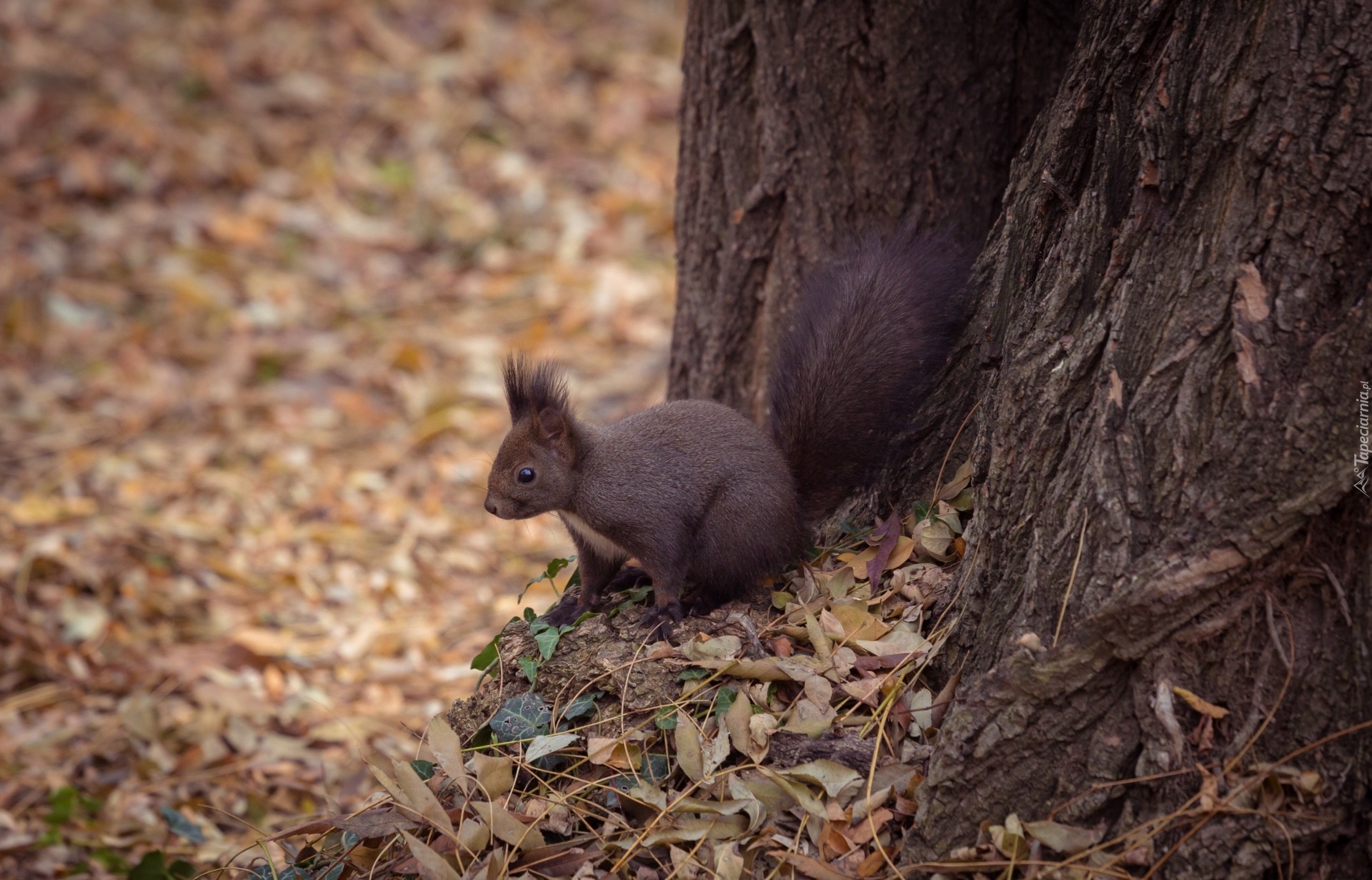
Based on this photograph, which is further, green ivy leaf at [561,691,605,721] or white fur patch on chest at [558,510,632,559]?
white fur patch on chest at [558,510,632,559]

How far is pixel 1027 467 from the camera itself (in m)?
2.01

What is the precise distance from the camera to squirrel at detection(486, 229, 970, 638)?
2596 millimetres

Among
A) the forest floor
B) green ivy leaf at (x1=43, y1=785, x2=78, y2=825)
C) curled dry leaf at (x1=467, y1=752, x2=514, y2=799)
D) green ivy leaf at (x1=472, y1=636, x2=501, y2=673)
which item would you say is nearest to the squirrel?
green ivy leaf at (x1=472, y1=636, x2=501, y2=673)

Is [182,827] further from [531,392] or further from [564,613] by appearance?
[531,392]

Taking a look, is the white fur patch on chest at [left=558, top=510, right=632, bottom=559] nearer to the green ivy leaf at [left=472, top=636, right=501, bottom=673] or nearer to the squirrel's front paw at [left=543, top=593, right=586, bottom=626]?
the squirrel's front paw at [left=543, top=593, right=586, bottom=626]

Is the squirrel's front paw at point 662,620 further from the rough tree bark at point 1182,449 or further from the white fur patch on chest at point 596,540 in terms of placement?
the rough tree bark at point 1182,449

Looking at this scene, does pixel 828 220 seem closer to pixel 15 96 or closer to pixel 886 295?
pixel 886 295

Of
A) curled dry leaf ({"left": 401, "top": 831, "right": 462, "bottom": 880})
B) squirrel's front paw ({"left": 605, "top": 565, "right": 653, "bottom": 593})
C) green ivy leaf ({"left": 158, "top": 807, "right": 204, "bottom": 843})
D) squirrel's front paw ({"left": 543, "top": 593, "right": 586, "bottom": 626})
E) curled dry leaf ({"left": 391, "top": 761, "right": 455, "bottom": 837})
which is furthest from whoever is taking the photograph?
green ivy leaf ({"left": 158, "top": 807, "right": 204, "bottom": 843})

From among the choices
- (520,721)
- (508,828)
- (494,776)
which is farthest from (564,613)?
(508,828)

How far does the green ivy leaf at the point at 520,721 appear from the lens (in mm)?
2283

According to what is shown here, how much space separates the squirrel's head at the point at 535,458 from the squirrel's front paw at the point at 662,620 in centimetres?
45

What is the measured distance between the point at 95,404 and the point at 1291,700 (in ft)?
16.9

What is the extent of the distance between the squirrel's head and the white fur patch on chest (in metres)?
0.06

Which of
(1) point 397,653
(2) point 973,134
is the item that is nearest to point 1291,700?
(2) point 973,134
